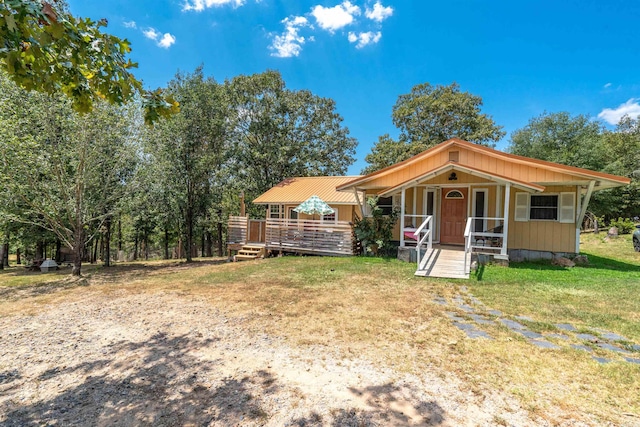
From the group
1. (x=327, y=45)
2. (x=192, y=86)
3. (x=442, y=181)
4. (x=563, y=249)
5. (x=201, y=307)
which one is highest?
(x=327, y=45)

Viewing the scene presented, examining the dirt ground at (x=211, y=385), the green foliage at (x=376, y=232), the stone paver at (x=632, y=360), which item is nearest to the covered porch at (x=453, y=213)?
the green foliage at (x=376, y=232)

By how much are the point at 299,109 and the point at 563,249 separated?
18.6 metres

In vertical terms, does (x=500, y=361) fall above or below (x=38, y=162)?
below

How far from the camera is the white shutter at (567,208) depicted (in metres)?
10.2

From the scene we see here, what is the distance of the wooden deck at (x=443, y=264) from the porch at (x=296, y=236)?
377 cm

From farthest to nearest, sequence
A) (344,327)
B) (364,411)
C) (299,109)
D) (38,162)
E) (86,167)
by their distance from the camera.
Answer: (299,109)
(86,167)
(38,162)
(344,327)
(364,411)

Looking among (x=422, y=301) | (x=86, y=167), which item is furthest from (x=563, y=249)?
(x=86, y=167)

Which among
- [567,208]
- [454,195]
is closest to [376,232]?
[454,195]

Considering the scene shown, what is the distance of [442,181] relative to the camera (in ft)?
38.1

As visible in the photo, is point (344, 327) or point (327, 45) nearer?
point (344, 327)

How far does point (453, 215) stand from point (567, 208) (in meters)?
3.61

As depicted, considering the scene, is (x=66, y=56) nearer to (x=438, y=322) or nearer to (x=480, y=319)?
(x=438, y=322)

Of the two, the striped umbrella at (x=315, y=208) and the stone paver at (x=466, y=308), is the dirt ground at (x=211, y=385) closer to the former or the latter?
the stone paver at (x=466, y=308)

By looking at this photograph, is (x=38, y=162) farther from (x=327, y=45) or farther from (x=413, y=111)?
(x=413, y=111)
